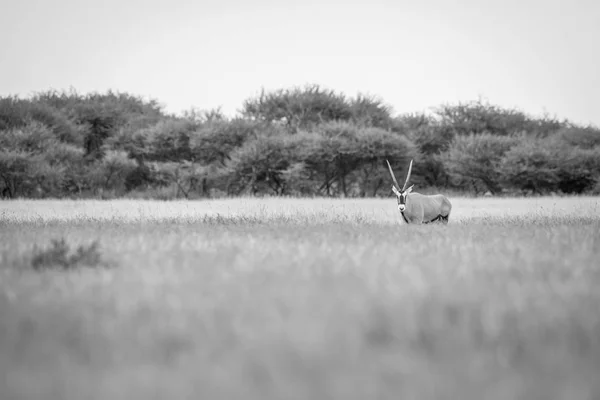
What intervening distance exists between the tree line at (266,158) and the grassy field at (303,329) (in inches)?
1102

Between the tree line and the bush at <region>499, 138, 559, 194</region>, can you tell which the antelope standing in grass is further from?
the bush at <region>499, 138, 559, 194</region>

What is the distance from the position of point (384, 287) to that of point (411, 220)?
9.44 m

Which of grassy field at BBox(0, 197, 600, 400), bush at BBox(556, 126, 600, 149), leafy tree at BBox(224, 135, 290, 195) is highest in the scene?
bush at BBox(556, 126, 600, 149)

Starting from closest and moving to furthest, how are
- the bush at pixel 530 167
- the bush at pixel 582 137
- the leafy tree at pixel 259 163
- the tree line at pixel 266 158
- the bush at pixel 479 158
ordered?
the leafy tree at pixel 259 163 → the tree line at pixel 266 158 → the bush at pixel 530 167 → the bush at pixel 479 158 → the bush at pixel 582 137

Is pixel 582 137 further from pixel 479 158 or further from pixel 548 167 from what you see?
pixel 479 158

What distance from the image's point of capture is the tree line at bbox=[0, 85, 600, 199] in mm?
34469

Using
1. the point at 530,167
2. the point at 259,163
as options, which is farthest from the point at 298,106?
the point at 530,167

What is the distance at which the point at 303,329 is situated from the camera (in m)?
3.21

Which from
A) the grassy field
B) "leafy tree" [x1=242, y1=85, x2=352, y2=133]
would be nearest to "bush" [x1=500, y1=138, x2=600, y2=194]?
"leafy tree" [x1=242, y1=85, x2=352, y2=133]

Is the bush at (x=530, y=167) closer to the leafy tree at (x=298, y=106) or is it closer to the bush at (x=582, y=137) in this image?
the bush at (x=582, y=137)

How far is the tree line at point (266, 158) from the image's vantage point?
34469 mm

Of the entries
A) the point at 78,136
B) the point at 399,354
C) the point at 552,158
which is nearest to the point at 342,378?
the point at 399,354

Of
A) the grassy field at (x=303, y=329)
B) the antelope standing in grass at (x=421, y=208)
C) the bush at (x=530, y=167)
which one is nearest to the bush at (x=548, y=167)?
the bush at (x=530, y=167)

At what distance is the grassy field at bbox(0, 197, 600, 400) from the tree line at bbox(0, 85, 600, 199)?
91.8 feet
